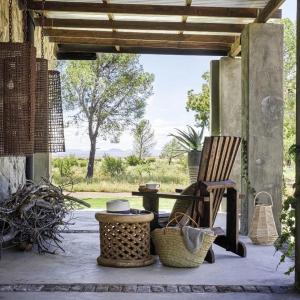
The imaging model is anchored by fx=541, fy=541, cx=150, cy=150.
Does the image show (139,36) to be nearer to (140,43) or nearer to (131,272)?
(140,43)

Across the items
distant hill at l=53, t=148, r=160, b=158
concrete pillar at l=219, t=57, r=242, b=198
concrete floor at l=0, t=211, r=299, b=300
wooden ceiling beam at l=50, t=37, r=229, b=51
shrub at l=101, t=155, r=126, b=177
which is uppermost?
wooden ceiling beam at l=50, t=37, r=229, b=51

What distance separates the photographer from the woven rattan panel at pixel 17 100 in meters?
4.48

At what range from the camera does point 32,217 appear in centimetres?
495

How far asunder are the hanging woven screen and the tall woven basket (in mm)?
2146

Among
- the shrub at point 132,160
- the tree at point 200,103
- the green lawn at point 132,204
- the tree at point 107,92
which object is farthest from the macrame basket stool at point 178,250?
the tree at point 107,92

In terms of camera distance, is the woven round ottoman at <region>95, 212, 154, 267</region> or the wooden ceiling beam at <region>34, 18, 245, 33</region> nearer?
the woven round ottoman at <region>95, 212, 154, 267</region>

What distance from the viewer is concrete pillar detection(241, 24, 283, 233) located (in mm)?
6199

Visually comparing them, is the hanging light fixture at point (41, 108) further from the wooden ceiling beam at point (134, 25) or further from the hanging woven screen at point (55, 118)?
the wooden ceiling beam at point (134, 25)

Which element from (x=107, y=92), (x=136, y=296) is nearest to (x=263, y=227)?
(x=136, y=296)

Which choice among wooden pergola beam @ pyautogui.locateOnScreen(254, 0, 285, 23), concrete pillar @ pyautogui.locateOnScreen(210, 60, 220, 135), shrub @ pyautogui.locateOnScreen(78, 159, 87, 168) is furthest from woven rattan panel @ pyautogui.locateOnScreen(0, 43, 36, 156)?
shrub @ pyautogui.locateOnScreen(78, 159, 87, 168)

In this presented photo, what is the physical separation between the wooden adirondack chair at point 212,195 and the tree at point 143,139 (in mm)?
10739

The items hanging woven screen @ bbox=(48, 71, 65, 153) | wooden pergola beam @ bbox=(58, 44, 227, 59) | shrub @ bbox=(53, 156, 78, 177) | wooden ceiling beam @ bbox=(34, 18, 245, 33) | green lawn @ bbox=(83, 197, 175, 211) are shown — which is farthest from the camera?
shrub @ bbox=(53, 156, 78, 177)

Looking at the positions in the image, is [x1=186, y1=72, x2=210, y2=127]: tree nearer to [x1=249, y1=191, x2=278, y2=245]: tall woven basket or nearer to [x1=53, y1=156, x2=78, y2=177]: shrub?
[x1=53, y1=156, x2=78, y2=177]: shrub

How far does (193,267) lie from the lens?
4.37 metres
